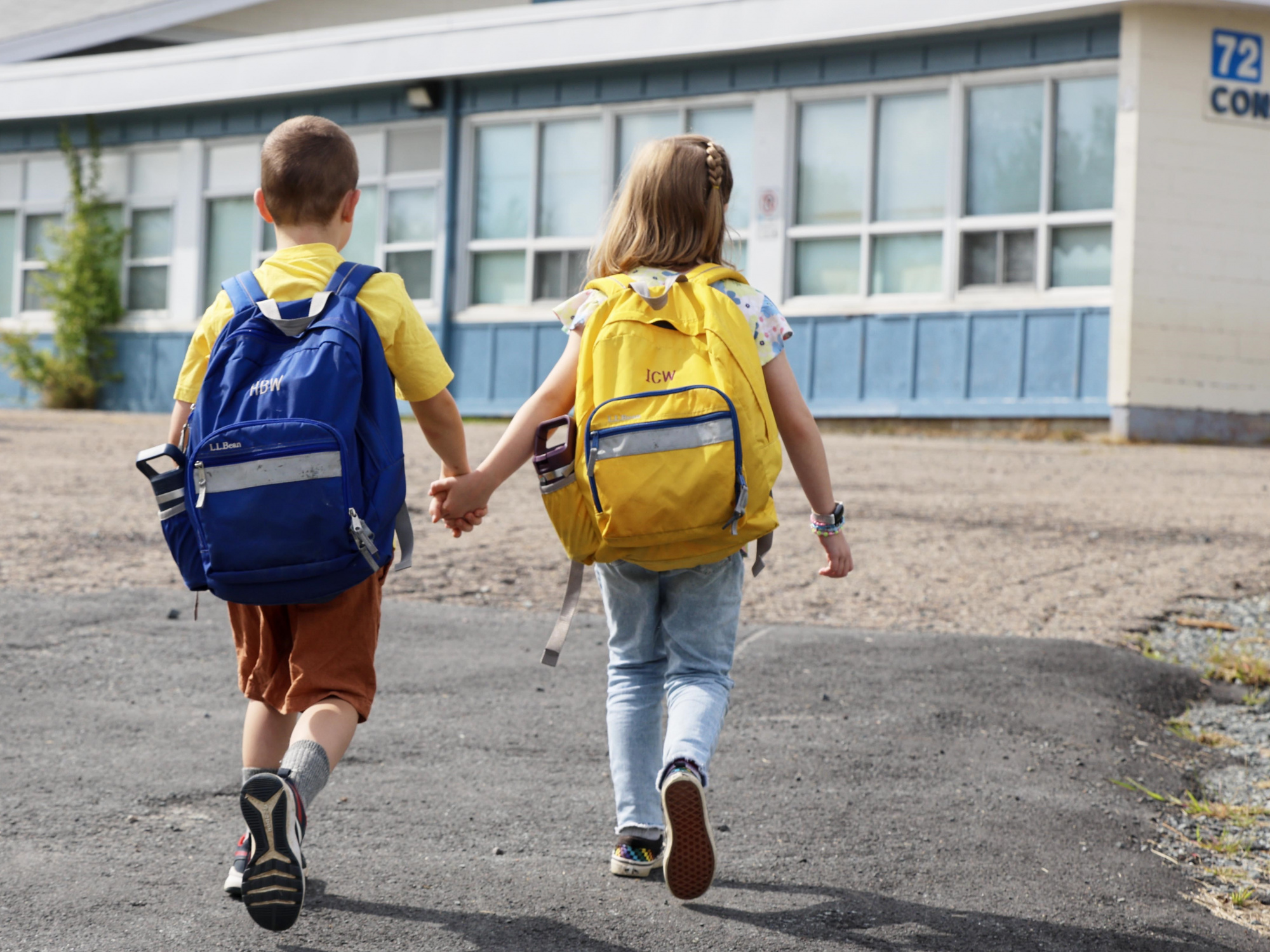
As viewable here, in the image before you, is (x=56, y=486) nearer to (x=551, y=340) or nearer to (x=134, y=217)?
(x=551, y=340)

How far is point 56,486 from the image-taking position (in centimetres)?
884

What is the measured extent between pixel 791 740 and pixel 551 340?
12.6 m

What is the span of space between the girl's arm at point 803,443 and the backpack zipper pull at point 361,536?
0.89 meters

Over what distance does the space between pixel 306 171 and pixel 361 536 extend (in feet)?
2.49

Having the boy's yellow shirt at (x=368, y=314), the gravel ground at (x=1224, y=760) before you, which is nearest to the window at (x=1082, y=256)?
the gravel ground at (x=1224, y=760)

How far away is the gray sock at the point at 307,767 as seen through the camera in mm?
2596

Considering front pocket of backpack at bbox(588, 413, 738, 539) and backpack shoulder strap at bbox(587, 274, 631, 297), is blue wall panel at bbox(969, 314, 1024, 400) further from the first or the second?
front pocket of backpack at bbox(588, 413, 738, 539)

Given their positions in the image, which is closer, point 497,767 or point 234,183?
point 497,767

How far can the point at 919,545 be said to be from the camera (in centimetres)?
726

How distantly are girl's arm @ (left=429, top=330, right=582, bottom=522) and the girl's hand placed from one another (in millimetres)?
630

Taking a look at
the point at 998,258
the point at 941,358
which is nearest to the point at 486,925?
the point at 941,358

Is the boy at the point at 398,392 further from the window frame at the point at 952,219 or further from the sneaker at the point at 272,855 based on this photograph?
the window frame at the point at 952,219

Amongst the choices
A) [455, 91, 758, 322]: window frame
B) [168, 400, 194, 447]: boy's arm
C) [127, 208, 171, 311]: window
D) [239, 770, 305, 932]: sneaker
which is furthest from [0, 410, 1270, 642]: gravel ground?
[127, 208, 171, 311]: window

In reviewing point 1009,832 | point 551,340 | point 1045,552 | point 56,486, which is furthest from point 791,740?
point 551,340
